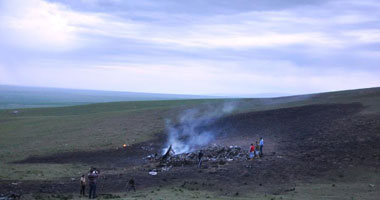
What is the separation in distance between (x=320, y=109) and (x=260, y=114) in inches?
288

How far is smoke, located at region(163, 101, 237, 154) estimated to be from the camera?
4262cm

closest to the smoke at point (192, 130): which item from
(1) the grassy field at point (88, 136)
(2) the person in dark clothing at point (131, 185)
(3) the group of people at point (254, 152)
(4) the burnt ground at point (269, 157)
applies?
(4) the burnt ground at point (269, 157)

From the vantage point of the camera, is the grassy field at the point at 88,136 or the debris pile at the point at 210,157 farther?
the debris pile at the point at 210,157

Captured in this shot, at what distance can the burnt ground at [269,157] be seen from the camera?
26328mm

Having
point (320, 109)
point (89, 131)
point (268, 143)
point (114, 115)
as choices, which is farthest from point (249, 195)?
point (114, 115)

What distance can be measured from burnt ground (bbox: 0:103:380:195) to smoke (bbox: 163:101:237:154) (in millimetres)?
1400

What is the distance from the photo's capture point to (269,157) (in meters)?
31.9

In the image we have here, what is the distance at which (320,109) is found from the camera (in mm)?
48688

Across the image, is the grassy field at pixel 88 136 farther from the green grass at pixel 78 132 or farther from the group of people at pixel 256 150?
the group of people at pixel 256 150

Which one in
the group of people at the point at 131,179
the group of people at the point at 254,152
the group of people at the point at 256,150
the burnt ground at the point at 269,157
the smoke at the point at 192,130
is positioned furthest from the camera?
the smoke at the point at 192,130

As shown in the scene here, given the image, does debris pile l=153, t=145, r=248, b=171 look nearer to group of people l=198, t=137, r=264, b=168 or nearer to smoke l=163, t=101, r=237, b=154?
group of people l=198, t=137, r=264, b=168

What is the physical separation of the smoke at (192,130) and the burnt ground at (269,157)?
4.59ft

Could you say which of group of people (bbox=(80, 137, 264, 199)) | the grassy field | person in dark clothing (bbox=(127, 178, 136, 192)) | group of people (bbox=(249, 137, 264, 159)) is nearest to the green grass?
the grassy field

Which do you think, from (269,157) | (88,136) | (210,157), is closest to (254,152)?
(269,157)
